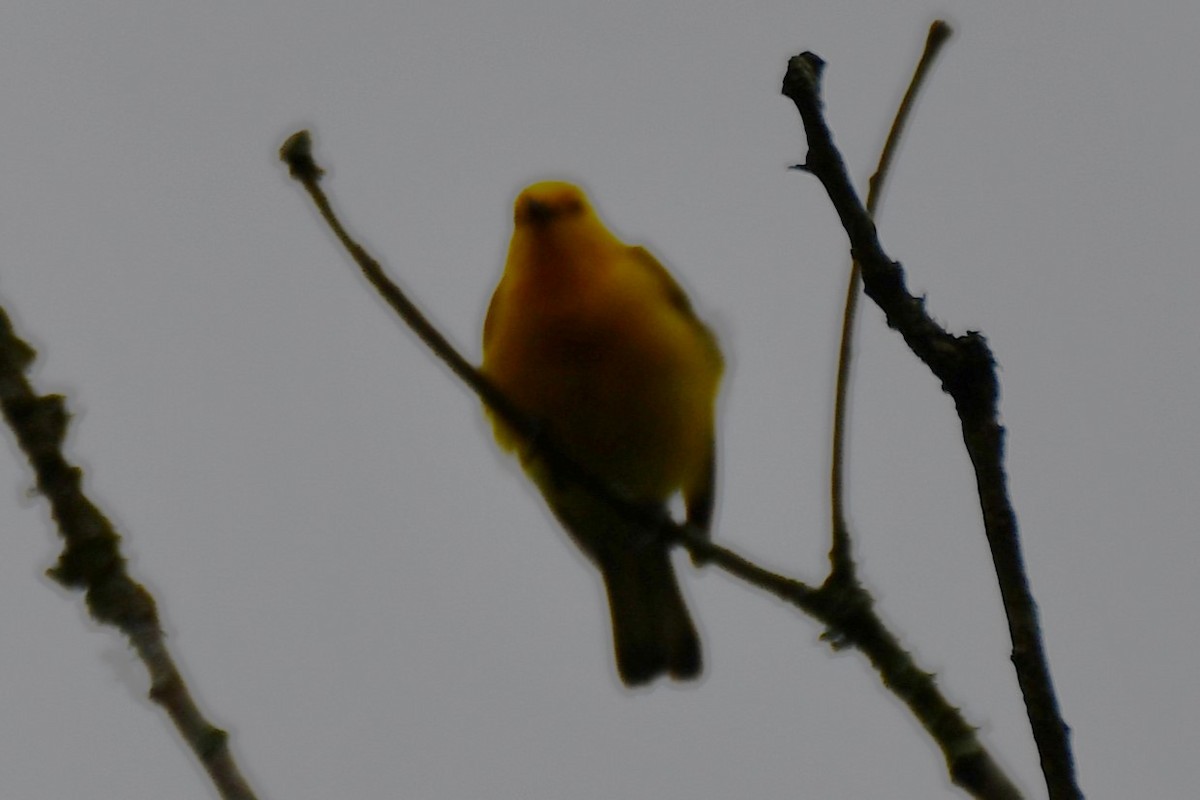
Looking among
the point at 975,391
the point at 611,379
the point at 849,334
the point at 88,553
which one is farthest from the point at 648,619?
the point at 88,553

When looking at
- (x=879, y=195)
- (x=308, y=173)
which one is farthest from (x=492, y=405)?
(x=879, y=195)

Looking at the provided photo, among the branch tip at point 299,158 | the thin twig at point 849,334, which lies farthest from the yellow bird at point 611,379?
the branch tip at point 299,158

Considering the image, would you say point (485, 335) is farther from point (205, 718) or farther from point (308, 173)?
point (205, 718)

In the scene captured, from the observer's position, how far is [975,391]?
6.80 feet

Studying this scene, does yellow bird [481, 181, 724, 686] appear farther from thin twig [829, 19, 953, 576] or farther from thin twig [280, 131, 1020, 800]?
thin twig [829, 19, 953, 576]

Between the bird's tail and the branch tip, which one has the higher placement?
the bird's tail

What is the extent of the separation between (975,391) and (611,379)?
10.9 ft

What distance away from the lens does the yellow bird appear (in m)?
5.39

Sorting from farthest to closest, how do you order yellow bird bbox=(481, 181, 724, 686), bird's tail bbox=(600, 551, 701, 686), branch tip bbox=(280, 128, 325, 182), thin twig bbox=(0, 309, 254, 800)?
1. bird's tail bbox=(600, 551, 701, 686)
2. yellow bird bbox=(481, 181, 724, 686)
3. branch tip bbox=(280, 128, 325, 182)
4. thin twig bbox=(0, 309, 254, 800)

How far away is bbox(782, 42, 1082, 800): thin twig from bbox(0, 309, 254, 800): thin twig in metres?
1.00

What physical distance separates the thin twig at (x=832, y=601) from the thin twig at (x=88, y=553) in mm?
972

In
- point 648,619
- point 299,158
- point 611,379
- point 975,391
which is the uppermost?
point 611,379

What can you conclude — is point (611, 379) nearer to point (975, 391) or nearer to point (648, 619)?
point (648, 619)

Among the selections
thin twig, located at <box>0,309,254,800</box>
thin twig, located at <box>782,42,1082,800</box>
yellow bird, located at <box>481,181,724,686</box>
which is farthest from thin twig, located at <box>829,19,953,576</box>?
yellow bird, located at <box>481,181,724,686</box>
